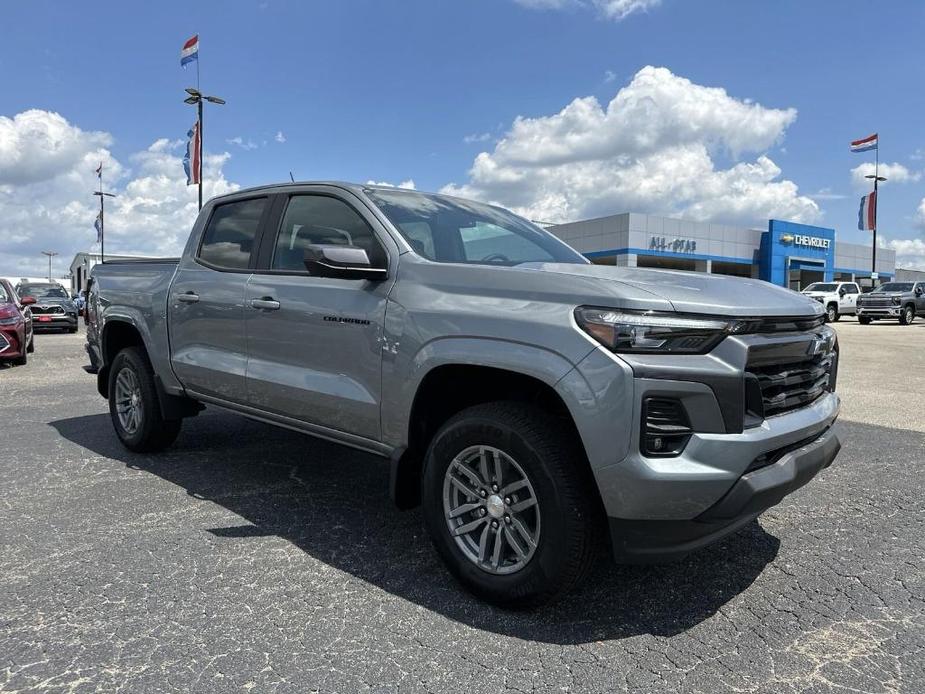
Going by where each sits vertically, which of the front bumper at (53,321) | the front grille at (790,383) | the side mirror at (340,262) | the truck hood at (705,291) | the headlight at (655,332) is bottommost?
the front bumper at (53,321)

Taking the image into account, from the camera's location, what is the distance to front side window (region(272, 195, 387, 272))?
147 inches

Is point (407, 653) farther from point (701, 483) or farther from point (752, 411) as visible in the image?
point (752, 411)

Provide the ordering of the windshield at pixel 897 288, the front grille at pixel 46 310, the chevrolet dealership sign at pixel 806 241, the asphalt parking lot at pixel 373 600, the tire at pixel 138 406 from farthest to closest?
the chevrolet dealership sign at pixel 806 241 → the windshield at pixel 897 288 → the front grille at pixel 46 310 → the tire at pixel 138 406 → the asphalt parking lot at pixel 373 600

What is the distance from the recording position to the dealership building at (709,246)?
162ft

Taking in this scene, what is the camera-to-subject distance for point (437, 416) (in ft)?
10.9

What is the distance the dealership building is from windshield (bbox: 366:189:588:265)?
43.6 metres

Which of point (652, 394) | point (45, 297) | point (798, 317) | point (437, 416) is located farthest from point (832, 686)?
point (45, 297)

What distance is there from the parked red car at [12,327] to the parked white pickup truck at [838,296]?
30972mm

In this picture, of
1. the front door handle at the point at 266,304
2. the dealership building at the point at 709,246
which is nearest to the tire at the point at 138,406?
the front door handle at the point at 266,304

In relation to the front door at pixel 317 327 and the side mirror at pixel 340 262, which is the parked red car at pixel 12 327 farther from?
the side mirror at pixel 340 262

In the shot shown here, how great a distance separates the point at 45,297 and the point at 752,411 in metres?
24.5

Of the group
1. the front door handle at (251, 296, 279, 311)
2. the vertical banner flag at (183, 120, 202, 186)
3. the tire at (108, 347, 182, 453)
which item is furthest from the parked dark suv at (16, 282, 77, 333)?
the front door handle at (251, 296, 279, 311)

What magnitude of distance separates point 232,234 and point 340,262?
1.71 m

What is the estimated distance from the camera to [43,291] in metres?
23.2
